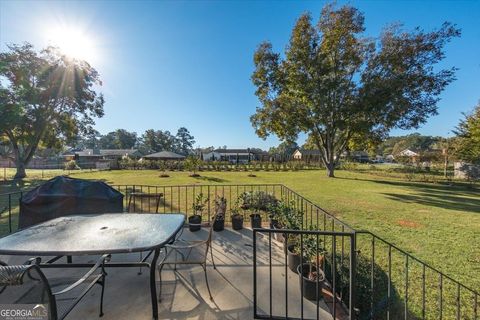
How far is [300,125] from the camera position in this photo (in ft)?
57.1

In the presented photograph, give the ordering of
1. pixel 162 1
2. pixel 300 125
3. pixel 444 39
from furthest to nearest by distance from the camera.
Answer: pixel 300 125, pixel 444 39, pixel 162 1

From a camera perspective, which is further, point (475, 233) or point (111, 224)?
point (475, 233)

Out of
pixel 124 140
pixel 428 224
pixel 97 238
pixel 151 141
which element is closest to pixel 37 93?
pixel 97 238

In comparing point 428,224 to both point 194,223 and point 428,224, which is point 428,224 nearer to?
point 428,224

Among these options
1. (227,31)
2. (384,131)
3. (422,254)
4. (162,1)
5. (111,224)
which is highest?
(227,31)

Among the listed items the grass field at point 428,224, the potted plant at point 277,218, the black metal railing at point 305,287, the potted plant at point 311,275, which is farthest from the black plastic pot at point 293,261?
the grass field at point 428,224

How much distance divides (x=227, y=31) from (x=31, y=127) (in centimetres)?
1669

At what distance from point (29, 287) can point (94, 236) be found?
822 millimetres

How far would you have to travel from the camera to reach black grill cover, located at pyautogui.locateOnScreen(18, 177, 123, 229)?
391 centimetres

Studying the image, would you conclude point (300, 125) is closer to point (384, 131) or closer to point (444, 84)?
point (384, 131)

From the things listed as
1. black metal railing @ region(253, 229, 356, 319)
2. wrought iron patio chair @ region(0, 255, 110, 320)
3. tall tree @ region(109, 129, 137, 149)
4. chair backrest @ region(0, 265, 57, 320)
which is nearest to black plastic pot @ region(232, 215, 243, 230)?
black metal railing @ region(253, 229, 356, 319)

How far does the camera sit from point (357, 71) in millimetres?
16141

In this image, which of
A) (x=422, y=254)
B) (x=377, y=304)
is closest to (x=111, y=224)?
(x=377, y=304)

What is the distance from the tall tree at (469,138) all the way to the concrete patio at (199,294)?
62.5ft
